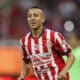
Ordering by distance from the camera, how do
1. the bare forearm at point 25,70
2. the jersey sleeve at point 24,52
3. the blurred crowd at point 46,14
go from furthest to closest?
the blurred crowd at point 46,14 < the bare forearm at point 25,70 < the jersey sleeve at point 24,52

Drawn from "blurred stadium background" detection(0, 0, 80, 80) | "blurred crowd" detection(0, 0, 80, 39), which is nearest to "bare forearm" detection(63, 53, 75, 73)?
"blurred stadium background" detection(0, 0, 80, 80)

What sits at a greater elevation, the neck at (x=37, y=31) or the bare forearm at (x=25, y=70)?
the neck at (x=37, y=31)

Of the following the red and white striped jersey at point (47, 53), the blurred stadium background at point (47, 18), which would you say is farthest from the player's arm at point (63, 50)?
the blurred stadium background at point (47, 18)

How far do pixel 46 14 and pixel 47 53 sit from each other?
5786 mm

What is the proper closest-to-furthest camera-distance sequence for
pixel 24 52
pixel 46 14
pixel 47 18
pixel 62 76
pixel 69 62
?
pixel 62 76 < pixel 69 62 < pixel 24 52 < pixel 47 18 < pixel 46 14

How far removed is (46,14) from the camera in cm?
1057

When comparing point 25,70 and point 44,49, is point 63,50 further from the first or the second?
point 25,70

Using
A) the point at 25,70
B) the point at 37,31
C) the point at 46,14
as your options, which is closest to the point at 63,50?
the point at 37,31

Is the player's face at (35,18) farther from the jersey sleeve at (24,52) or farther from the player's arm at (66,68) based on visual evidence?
the player's arm at (66,68)

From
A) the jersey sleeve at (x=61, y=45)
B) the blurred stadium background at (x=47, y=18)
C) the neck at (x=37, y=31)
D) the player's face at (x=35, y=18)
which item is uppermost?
the player's face at (x=35, y=18)

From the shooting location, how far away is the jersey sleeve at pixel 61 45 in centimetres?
477

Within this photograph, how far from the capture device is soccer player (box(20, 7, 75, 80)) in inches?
189

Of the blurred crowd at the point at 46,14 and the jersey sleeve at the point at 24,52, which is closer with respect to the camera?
the jersey sleeve at the point at 24,52

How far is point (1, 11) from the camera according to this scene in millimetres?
11078
